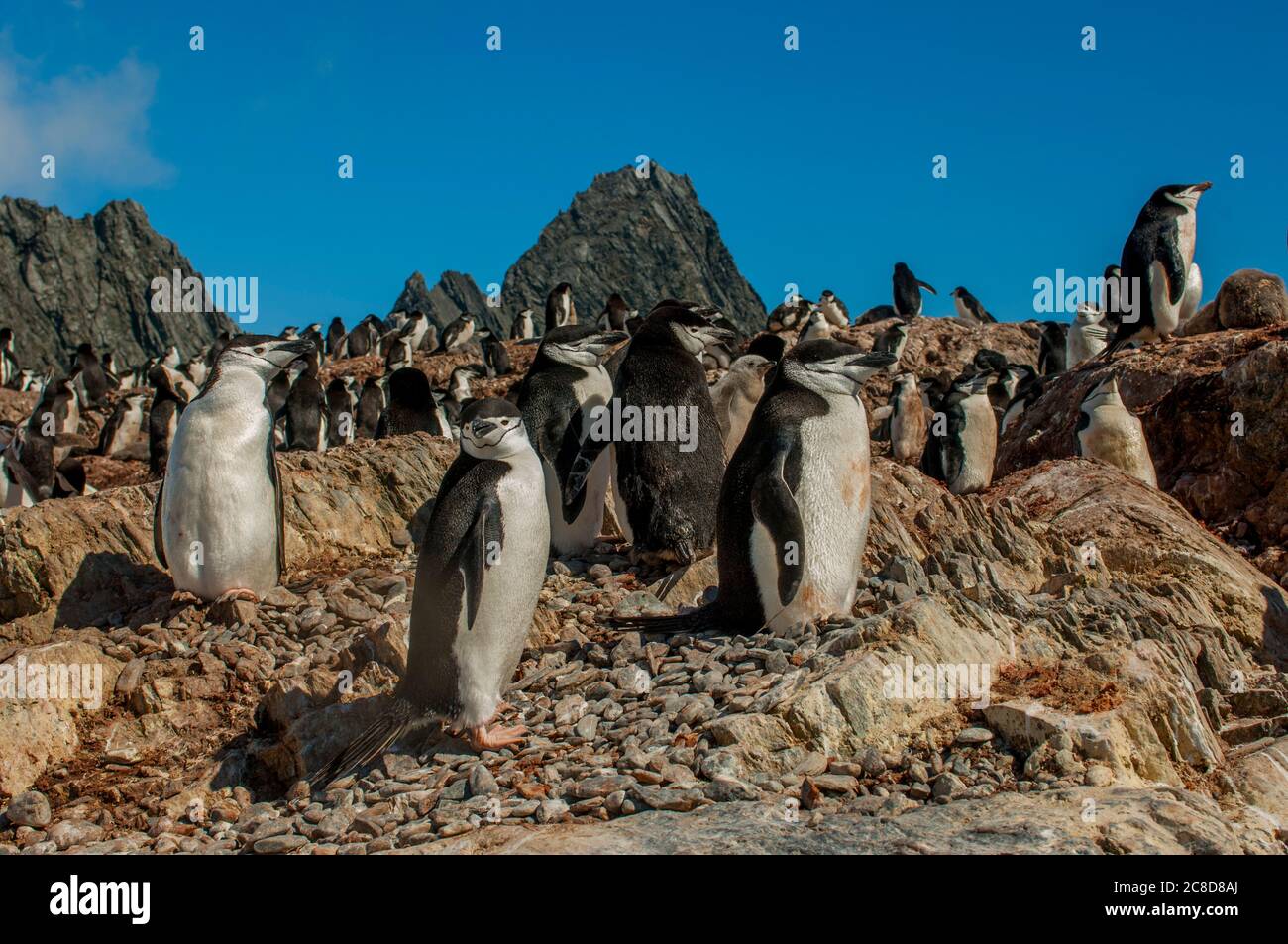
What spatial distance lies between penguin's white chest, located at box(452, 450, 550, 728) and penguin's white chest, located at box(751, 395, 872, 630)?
3.87 feet

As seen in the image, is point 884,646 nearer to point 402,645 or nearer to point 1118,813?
point 1118,813

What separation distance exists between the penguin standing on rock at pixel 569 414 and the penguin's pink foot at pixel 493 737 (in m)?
3.14

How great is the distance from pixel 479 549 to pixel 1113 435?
27.8 ft

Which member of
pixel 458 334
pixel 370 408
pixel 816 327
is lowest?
pixel 370 408

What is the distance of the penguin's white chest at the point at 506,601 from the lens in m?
6.09

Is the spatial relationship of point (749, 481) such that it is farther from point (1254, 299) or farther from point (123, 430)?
point (123, 430)

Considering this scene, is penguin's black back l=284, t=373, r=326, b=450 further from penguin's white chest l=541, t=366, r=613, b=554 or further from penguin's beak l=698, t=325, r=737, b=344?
penguin's beak l=698, t=325, r=737, b=344

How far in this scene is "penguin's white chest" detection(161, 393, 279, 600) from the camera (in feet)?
27.7

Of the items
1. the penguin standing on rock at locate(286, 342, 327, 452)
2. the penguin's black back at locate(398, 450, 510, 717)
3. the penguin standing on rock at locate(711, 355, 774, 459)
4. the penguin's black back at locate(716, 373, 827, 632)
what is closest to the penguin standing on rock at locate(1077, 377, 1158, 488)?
the penguin standing on rock at locate(711, 355, 774, 459)

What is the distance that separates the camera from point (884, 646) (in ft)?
19.2

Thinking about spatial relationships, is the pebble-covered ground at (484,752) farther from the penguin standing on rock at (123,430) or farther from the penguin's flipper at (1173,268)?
the penguin standing on rock at (123,430)

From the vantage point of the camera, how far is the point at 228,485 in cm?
848

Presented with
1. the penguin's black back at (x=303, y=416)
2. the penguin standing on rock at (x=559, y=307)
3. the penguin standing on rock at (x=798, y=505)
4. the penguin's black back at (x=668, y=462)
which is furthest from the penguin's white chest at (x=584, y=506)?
the penguin standing on rock at (x=559, y=307)

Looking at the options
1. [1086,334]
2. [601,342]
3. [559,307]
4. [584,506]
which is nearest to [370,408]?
[559,307]
